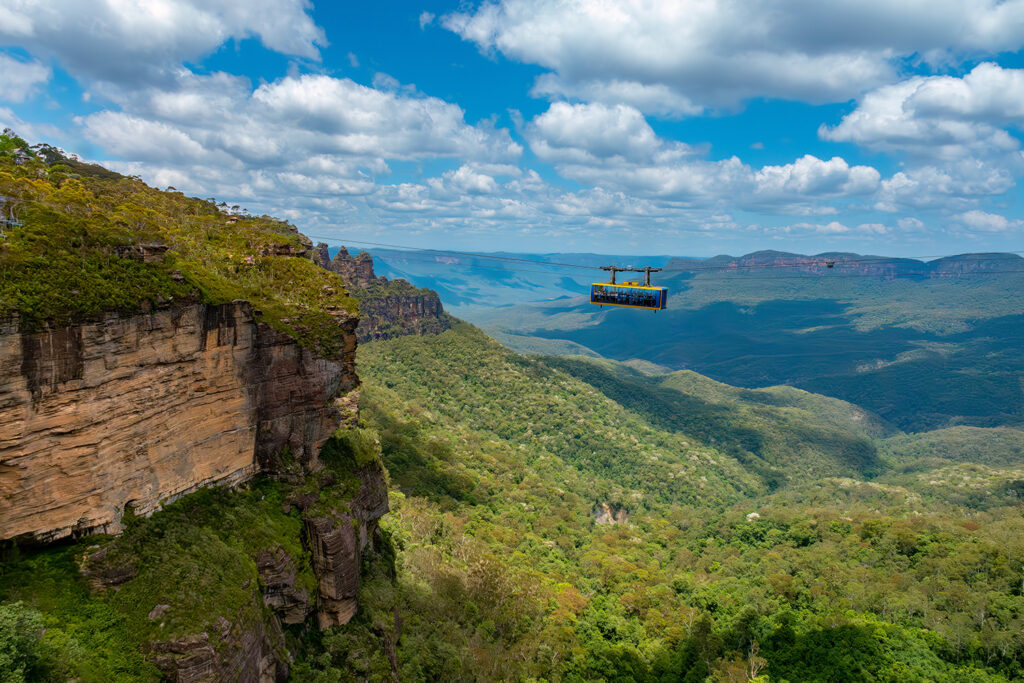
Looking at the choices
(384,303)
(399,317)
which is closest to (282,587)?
(384,303)

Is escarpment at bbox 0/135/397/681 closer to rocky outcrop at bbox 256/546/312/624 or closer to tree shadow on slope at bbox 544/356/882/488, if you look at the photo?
rocky outcrop at bbox 256/546/312/624

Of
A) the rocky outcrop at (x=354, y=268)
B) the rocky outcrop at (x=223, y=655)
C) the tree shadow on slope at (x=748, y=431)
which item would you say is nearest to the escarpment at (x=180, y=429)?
the rocky outcrop at (x=223, y=655)

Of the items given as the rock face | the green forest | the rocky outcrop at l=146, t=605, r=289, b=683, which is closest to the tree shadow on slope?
the green forest

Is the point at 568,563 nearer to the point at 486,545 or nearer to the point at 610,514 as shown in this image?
the point at 486,545

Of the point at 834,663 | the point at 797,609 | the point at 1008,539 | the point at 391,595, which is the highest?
the point at 391,595

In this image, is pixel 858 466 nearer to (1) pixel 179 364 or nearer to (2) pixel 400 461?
(2) pixel 400 461

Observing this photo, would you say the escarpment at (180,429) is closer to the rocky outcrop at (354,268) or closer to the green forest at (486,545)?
the green forest at (486,545)

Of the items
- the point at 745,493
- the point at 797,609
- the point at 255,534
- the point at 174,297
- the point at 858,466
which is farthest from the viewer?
the point at 858,466

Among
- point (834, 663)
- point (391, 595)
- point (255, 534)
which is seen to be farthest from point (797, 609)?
point (255, 534)
